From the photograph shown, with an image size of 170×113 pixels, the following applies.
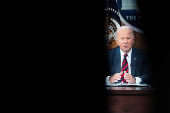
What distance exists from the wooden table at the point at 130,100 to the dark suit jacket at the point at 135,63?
0.16 meters

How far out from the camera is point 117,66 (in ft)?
5.52

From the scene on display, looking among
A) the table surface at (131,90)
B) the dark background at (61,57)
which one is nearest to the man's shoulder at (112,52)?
the dark background at (61,57)

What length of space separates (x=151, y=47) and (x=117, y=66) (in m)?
0.36

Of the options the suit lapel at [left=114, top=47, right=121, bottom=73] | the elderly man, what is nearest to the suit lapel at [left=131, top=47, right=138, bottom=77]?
the elderly man

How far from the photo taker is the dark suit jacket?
5.38 ft

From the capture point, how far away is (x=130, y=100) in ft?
4.99

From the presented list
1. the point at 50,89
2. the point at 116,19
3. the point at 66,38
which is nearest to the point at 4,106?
the point at 50,89

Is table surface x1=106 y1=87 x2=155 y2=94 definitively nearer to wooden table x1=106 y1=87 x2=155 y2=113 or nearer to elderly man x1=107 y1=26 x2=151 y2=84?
wooden table x1=106 y1=87 x2=155 y2=113

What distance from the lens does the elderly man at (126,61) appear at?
1.65m

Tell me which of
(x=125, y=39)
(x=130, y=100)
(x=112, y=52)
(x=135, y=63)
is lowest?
(x=130, y=100)


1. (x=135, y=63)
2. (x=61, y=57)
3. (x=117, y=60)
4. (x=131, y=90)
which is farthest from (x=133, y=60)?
(x=61, y=57)

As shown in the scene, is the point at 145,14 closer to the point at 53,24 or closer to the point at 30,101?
the point at 53,24

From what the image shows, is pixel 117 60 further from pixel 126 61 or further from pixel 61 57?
pixel 61 57

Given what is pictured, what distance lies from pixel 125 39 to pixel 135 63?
254 millimetres
